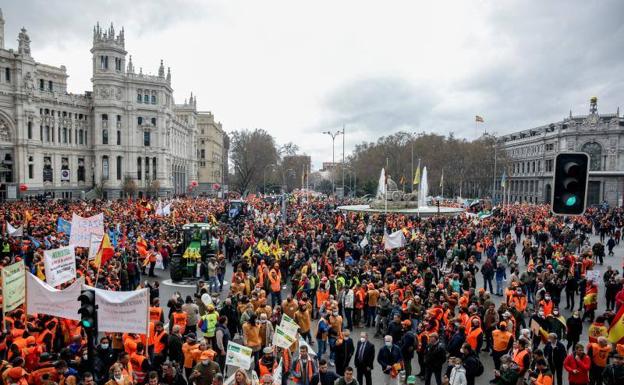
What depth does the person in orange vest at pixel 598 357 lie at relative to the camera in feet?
27.7

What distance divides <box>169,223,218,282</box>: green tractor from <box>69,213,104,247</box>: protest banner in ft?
10.1

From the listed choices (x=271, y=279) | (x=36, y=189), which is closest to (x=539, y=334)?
(x=271, y=279)

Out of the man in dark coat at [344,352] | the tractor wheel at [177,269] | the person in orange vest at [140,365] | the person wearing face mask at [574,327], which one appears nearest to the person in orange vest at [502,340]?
the person wearing face mask at [574,327]

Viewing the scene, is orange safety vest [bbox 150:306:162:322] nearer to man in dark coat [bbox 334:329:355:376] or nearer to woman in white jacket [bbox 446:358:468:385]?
man in dark coat [bbox 334:329:355:376]

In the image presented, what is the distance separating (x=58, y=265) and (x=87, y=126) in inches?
2512

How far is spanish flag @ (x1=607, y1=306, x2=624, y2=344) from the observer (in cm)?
911

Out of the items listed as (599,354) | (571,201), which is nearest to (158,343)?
(571,201)

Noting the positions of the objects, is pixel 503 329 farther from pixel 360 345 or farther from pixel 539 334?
pixel 360 345

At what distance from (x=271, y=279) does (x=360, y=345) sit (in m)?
5.85

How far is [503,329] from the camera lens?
9.31 metres

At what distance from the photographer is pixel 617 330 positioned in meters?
9.20

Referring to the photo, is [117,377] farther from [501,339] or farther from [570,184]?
[501,339]

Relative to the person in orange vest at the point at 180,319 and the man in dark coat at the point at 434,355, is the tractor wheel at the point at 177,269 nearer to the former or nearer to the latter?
the person in orange vest at the point at 180,319

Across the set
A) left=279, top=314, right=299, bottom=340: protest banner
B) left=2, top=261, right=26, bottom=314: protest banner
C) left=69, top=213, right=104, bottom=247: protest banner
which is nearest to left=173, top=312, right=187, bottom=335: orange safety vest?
left=279, top=314, right=299, bottom=340: protest banner
